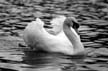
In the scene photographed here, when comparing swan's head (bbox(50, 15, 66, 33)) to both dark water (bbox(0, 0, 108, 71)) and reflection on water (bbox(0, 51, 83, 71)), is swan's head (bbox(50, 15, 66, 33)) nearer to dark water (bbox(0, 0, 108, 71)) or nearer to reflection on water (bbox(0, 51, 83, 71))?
dark water (bbox(0, 0, 108, 71))

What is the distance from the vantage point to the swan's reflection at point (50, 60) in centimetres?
970

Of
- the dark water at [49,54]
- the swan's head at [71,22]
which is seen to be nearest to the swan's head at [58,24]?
the swan's head at [71,22]

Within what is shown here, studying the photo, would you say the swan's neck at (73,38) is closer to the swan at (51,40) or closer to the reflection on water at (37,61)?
the swan at (51,40)

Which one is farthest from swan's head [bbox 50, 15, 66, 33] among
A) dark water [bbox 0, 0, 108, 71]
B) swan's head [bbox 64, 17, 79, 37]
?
dark water [bbox 0, 0, 108, 71]

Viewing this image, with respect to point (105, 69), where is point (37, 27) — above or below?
above

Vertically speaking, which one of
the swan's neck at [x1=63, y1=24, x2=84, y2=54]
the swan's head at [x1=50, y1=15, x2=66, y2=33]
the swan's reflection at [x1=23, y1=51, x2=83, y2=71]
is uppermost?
the swan's head at [x1=50, y1=15, x2=66, y2=33]

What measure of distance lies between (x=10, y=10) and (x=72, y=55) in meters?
7.69

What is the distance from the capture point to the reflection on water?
9.46 metres

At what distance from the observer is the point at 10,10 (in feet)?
59.4

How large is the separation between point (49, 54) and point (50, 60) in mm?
638

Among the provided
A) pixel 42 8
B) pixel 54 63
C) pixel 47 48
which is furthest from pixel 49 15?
pixel 54 63

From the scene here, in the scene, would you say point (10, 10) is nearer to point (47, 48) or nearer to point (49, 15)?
point (49, 15)

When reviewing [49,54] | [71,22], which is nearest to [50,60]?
[49,54]

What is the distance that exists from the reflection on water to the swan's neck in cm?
31
